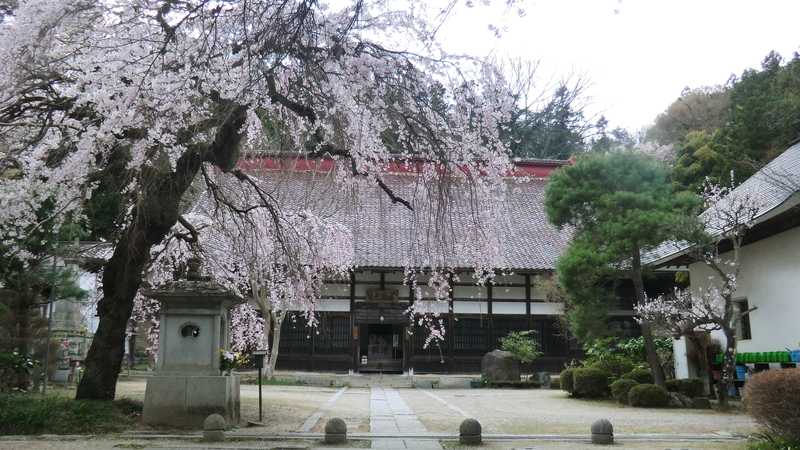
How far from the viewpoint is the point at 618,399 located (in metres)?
14.7

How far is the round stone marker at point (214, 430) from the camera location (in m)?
8.20

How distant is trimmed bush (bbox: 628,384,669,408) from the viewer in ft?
44.7

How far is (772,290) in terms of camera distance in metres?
13.2

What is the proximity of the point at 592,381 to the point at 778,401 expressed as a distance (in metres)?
9.22

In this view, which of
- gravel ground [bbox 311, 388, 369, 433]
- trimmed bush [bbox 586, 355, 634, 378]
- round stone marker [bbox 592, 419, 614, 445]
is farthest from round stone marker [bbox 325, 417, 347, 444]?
trimmed bush [bbox 586, 355, 634, 378]

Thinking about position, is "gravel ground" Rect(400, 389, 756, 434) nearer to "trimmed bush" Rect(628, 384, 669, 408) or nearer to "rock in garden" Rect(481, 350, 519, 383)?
"trimmed bush" Rect(628, 384, 669, 408)

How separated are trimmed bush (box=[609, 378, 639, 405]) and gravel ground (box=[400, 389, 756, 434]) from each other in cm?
26

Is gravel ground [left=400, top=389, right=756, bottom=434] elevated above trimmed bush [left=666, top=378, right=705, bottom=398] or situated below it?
below

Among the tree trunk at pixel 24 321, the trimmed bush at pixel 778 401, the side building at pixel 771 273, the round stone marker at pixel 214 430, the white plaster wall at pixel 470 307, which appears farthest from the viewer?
→ the white plaster wall at pixel 470 307

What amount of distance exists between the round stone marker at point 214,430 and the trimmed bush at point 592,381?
1026cm

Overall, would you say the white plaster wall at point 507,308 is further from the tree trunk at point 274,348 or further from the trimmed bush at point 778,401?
the trimmed bush at point 778,401

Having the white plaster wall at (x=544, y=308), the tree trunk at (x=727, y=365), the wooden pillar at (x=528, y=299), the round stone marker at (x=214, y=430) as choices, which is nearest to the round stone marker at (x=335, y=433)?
the round stone marker at (x=214, y=430)

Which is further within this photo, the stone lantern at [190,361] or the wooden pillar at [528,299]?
the wooden pillar at [528,299]

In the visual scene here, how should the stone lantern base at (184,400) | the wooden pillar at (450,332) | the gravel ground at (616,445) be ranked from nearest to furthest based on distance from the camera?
the gravel ground at (616,445), the stone lantern base at (184,400), the wooden pillar at (450,332)
